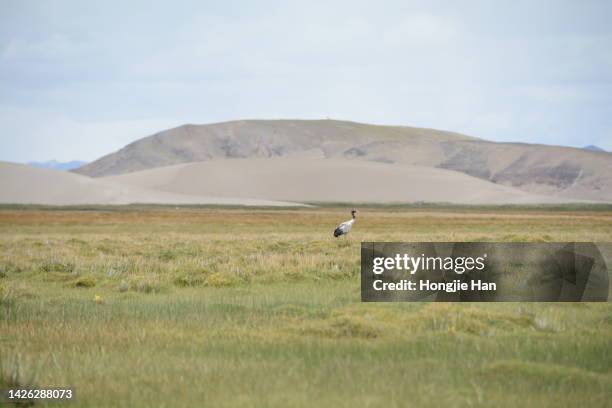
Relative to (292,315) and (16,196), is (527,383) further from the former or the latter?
(16,196)

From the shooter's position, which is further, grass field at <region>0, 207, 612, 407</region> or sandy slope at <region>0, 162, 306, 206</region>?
sandy slope at <region>0, 162, 306, 206</region>

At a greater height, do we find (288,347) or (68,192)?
(68,192)

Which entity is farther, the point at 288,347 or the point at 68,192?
the point at 68,192

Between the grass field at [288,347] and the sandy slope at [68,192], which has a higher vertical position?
the sandy slope at [68,192]

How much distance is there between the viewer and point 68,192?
177375mm

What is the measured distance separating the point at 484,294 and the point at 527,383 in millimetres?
9705

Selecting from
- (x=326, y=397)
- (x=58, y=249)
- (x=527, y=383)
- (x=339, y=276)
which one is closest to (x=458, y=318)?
(x=527, y=383)

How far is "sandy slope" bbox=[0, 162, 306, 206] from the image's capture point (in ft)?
555

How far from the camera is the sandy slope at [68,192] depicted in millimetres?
169125

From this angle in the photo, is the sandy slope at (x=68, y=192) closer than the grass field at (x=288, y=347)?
No

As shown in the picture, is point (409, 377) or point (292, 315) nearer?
point (409, 377)

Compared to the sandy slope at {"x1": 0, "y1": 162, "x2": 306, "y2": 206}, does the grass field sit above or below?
below

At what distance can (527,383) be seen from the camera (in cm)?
1043

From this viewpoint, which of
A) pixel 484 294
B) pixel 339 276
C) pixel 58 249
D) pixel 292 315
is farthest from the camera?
pixel 58 249
